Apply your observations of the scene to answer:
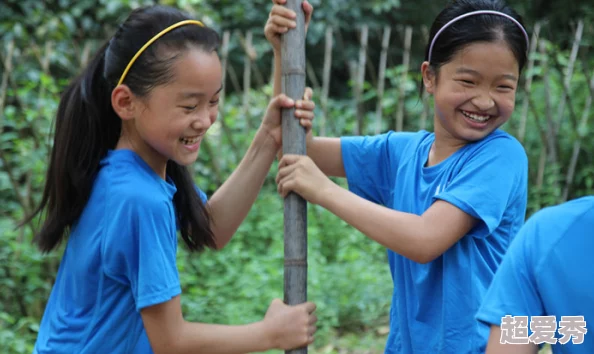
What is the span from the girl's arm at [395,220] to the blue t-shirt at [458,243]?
0.16 feet

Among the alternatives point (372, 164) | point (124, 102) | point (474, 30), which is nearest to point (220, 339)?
point (124, 102)

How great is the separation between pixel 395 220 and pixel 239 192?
63 centimetres

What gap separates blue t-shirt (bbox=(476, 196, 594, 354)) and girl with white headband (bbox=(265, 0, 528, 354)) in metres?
0.64

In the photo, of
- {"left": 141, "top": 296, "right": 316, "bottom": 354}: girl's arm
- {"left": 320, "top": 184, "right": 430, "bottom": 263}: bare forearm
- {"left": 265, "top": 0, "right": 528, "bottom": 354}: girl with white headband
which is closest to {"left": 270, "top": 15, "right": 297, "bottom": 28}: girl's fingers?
{"left": 265, "top": 0, "right": 528, "bottom": 354}: girl with white headband

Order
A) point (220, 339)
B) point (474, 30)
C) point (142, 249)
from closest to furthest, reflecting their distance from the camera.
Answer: point (142, 249)
point (220, 339)
point (474, 30)

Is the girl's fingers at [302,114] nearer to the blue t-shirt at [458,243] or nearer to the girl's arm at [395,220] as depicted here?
the girl's arm at [395,220]

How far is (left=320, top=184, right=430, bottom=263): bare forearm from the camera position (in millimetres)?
2031

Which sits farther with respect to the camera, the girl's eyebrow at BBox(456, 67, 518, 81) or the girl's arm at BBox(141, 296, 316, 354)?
the girl's eyebrow at BBox(456, 67, 518, 81)

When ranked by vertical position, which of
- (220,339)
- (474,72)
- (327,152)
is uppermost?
(474,72)

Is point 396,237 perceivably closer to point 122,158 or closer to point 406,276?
point 406,276

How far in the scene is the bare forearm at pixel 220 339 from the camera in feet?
6.39

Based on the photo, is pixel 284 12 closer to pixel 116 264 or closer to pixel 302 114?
pixel 302 114

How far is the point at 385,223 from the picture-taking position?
207 cm

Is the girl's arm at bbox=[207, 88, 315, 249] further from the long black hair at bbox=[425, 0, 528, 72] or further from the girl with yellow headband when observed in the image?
the long black hair at bbox=[425, 0, 528, 72]
